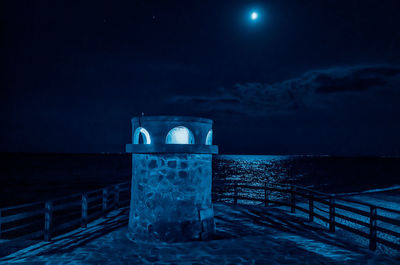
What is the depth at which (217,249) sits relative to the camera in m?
7.00

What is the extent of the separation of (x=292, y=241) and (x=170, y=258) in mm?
3349

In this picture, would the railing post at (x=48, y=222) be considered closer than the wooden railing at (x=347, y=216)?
No

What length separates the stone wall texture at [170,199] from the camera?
7.62m

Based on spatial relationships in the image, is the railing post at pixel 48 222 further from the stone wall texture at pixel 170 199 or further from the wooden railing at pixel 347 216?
the wooden railing at pixel 347 216

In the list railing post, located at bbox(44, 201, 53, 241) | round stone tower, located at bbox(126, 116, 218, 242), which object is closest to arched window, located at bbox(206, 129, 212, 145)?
round stone tower, located at bbox(126, 116, 218, 242)

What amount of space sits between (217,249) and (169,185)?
2.01m

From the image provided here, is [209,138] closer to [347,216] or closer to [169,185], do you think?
[169,185]

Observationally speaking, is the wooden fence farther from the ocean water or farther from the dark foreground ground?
the ocean water

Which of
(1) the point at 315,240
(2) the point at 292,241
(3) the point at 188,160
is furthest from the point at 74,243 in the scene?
(1) the point at 315,240

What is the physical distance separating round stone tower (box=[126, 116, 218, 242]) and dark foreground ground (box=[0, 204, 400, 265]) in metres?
0.35

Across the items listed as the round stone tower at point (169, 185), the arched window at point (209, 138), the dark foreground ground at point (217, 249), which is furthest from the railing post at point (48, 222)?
the arched window at point (209, 138)

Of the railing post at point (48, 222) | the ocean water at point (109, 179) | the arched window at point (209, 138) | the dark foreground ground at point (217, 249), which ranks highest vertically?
the arched window at point (209, 138)

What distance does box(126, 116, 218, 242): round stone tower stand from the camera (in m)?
7.62

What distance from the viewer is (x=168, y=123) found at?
25.4 feet
